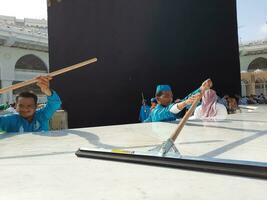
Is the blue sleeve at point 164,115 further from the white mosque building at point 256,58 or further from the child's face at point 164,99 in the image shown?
the white mosque building at point 256,58

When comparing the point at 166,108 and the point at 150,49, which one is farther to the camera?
the point at 150,49

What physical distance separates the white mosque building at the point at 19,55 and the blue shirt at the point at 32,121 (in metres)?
16.1

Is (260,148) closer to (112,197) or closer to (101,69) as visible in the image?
(112,197)

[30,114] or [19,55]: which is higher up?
[19,55]

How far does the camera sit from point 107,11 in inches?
168

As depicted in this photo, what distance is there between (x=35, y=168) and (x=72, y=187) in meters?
0.26

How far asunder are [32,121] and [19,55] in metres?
18.3

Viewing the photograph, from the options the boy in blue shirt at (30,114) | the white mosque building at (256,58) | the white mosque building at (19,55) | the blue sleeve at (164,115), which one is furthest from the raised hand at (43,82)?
the white mosque building at (256,58)

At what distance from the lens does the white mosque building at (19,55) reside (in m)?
18.1

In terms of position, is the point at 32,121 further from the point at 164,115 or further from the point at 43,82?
the point at 164,115

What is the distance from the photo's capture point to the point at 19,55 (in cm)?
1956

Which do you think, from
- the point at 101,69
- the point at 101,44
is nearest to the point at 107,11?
the point at 101,44

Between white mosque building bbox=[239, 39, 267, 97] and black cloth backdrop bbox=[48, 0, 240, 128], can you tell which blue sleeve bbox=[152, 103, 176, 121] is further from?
white mosque building bbox=[239, 39, 267, 97]

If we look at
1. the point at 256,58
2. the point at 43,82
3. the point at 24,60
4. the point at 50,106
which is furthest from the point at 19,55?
the point at 43,82
